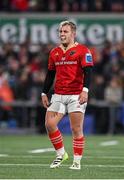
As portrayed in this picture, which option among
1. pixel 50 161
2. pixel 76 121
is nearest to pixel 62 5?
pixel 50 161

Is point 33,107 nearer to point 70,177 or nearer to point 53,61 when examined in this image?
point 53,61

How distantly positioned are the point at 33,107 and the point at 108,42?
3.74 metres

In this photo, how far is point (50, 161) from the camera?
46.0 ft

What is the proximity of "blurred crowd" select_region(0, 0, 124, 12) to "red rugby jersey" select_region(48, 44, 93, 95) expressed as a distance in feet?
47.1

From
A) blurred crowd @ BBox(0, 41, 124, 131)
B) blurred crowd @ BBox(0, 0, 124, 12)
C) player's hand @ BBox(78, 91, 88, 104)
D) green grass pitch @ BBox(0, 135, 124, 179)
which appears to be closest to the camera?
green grass pitch @ BBox(0, 135, 124, 179)

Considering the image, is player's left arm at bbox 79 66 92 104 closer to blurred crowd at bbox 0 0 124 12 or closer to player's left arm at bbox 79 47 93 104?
player's left arm at bbox 79 47 93 104

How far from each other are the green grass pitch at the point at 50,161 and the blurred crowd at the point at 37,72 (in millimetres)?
2842

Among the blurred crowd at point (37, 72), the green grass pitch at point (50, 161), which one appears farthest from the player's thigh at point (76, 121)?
the blurred crowd at point (37, 72)

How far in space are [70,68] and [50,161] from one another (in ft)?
7.11

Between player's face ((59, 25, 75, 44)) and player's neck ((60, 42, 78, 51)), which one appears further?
player's neck ((60, 42, 78, 51))

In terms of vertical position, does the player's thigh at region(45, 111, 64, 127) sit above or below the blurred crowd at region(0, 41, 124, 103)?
above

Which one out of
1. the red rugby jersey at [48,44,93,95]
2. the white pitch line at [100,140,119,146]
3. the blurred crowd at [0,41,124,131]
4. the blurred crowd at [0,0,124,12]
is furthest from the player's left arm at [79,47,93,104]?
the blurred crowd at [0,0,124,12]

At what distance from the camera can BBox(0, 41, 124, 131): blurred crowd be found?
23.9 meters

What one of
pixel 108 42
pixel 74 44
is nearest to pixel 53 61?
pixel 74 44
